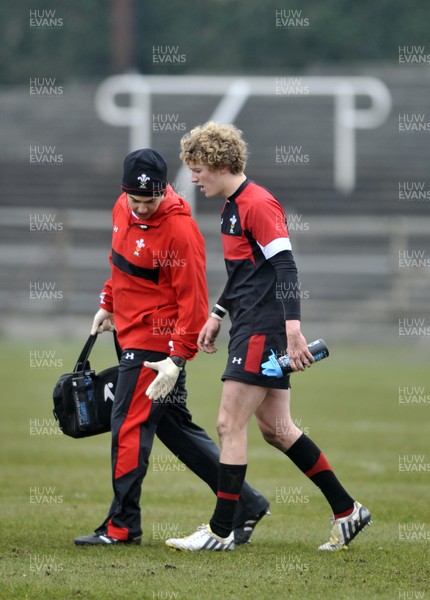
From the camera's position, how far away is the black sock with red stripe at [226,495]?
6.99 metres

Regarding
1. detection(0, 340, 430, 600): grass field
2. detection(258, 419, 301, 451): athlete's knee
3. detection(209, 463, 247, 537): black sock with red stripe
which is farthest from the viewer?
detection(258, 419, 301, 451): athlete's knee

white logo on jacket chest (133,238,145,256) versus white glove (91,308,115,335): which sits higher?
white logo on jacket chest (133,238,145,256)

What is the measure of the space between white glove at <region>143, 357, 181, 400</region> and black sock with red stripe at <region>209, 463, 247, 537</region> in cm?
50

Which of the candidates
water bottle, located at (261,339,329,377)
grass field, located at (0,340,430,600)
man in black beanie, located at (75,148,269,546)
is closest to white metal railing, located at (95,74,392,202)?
grass field, located at (0,340,430,600)

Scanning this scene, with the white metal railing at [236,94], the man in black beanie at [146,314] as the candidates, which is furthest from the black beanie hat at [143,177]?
the white metal railing at [236,94]

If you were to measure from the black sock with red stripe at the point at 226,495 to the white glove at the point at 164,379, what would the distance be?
1.65 feet

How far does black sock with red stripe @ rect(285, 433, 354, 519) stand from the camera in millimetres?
7180

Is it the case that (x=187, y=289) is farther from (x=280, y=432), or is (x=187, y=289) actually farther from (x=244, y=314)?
(x=280, y=432)

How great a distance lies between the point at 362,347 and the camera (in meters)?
23.3

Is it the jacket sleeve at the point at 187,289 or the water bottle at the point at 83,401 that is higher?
the jacket sleeve at the point at 187,289

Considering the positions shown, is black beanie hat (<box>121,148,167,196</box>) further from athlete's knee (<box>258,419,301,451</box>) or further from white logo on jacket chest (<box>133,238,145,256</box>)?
athlete's knee (<box>258,419,301,451</box>)

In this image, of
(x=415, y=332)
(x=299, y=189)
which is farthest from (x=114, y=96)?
(x=415, y=332)

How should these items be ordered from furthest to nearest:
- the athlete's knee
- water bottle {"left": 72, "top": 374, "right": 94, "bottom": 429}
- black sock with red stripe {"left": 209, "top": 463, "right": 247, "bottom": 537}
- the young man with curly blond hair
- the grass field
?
water bottle {"left": 72, "top": 374, "right": 94, "bottom": 429}, the athlete's knee, black sock with red stripe {"left": 209, "top": 463, "right": 247, "bottom": 537}, the young man with curly blond hair, the grass field

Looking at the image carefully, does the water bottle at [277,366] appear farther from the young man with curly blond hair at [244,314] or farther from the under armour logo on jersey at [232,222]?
the under armour logo on jersey at [232,222]
